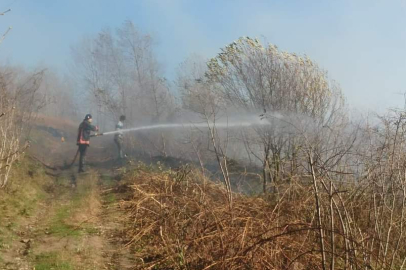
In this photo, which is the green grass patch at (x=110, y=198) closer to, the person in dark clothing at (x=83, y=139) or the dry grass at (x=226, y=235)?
the dry grass at (x=226, y=235)

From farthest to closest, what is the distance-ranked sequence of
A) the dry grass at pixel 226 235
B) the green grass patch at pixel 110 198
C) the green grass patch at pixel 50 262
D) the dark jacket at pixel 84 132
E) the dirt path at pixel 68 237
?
the dark jacket at pixel 84 132, the green grass patch at pixel 110 198, the dirt path at pixel 68 237, the green grass patch at pixel 50 262, the dry grass at pixel 226 235

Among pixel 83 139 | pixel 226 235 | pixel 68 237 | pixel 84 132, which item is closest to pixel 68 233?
pixel 68 237

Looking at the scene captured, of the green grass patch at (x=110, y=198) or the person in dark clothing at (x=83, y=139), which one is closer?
the green grass patch at (x=110, y=198)

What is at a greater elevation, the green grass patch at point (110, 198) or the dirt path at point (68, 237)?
the dirt path at point (68, 237)

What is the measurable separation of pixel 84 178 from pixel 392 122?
1122 centimetres

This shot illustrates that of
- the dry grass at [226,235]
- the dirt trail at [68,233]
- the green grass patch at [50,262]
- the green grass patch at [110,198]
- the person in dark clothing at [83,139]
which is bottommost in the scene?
the green grass patch at [110,198]

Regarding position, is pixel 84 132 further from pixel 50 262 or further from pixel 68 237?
pixel 50 262

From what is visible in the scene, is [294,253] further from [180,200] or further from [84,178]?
[84,178]

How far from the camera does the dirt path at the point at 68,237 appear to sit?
606 cm

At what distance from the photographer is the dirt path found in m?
6.06

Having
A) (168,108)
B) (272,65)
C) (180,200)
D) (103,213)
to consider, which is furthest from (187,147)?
(180,200)

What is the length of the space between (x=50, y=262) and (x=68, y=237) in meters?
1.46

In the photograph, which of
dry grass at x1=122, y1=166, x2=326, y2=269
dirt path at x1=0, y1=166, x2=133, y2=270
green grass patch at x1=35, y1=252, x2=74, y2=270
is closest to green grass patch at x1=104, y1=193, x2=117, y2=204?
dirt path at x1=0, y1=166, x2=133, y2=270

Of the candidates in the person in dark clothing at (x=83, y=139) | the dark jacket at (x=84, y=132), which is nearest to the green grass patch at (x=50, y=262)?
the person in dark clothing at (x=83, y=139)
